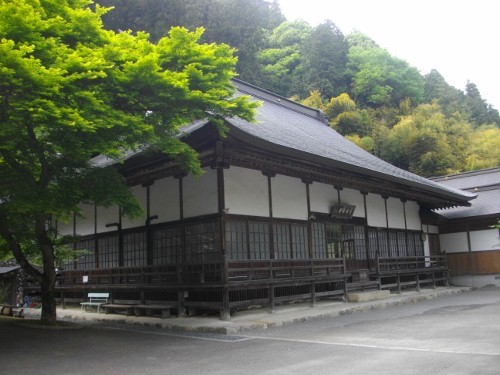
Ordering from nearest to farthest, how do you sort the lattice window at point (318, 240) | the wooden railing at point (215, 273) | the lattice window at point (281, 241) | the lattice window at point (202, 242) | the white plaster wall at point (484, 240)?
1. the wooden railing at point (215, 273)
2. the lattice window at point (202, 242)
3. the lattice window at point (281, 241)
4. the lattice window at point (318, 240)
5. the white plaster wall at point (484, 240)

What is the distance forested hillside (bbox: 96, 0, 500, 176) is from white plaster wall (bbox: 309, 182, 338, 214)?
24.3 m

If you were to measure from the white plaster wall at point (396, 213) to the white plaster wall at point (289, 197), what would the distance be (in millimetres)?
5924

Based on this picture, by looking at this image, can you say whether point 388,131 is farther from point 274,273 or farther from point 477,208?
point 274,273

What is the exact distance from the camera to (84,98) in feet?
25.7

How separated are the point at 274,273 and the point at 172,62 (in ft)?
20.8

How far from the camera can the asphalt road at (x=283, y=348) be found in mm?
6324

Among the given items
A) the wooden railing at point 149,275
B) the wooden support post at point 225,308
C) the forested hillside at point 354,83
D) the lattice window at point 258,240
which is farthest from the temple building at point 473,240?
the forested hillside at point 354,83

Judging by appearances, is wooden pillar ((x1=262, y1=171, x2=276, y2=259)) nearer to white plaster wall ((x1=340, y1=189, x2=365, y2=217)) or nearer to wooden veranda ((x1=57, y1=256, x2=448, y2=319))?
wooden veranda ((x1=57, y1=256, x2=448, y2=319))

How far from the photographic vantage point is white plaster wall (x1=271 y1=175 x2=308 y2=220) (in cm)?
1364

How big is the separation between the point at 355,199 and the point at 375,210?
148 centimetres

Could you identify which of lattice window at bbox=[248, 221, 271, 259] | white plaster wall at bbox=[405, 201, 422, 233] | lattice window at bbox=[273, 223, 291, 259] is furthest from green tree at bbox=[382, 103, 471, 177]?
lattice window at bbox=[248, 221, 271, 259]

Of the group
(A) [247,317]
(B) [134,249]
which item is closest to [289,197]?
(A) [247,317]

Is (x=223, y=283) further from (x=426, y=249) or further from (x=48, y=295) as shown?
(x=426, y=249)

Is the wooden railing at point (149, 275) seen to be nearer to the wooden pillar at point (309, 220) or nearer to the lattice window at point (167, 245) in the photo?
the lattice window at point (167, 245)
